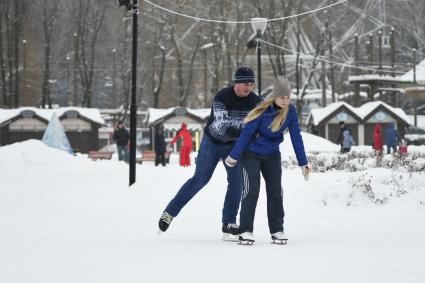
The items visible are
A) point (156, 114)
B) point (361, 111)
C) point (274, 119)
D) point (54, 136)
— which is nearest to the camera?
point (274, 119)

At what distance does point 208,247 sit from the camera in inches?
239

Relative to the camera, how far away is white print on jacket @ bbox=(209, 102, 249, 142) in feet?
21.9

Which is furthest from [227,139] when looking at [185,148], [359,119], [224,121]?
[359,119]

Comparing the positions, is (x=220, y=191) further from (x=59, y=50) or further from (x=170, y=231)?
(x=59, y=50)

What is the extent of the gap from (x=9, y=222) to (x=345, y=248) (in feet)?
13.9

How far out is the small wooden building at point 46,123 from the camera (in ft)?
140

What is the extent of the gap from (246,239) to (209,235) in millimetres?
987

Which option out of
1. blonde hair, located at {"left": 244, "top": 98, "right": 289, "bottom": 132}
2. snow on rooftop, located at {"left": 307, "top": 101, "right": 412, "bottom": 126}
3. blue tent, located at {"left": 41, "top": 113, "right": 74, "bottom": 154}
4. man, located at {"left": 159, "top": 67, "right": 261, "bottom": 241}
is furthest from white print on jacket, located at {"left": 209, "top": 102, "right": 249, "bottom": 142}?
snow on rooftop, located at {"left": 307, "top": 101, "right": 412, "bottom": 126}

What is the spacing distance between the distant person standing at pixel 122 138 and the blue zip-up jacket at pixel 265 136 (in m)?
18.8

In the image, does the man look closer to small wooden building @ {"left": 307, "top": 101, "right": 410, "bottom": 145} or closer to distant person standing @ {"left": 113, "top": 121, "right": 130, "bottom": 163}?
distant person standing @ {"left": 113, "top": 121, "right": 130, "bottom": 163}

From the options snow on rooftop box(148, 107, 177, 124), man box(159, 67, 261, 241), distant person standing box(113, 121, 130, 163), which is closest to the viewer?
man box(159, 67, 261, 241)

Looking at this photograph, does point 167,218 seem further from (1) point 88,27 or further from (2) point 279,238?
(1) point 88,27

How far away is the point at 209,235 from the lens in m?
7.16

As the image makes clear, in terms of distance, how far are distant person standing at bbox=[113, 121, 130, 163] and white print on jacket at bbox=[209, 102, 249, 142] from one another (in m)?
18.4
